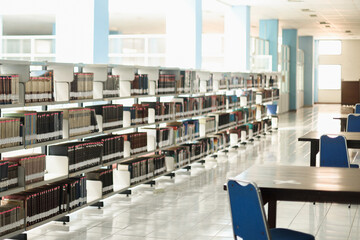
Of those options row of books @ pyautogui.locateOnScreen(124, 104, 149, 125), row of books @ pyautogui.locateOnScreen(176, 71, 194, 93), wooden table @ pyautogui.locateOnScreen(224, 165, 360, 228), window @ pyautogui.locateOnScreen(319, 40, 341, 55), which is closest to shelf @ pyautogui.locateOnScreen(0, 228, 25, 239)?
wooden table @ pyautogui.locateOnScreen(224, 165, 360, 228)

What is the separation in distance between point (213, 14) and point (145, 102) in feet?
34.9

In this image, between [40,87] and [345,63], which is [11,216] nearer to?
[40,87]

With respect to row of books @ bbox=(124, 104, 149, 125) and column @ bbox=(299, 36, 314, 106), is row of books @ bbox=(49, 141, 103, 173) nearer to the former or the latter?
row of books @ bbox=(124, 104, 149, 125)

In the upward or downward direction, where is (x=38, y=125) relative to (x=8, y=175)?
upward

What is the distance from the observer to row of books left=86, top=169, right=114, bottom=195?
5.63 meters

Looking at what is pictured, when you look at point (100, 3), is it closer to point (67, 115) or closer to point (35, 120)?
point (67, 115)

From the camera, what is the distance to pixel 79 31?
669 cm

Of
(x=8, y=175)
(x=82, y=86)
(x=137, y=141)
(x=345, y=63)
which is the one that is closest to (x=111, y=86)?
(x=82, y=86)

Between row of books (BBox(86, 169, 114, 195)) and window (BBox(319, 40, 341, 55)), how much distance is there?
24807mm

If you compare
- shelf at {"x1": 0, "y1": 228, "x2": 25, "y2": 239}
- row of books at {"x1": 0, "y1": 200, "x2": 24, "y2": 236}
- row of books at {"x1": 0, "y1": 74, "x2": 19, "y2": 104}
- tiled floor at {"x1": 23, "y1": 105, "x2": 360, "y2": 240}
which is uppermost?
row of books at {"x1": 0, "y1": 74, "x2": 19, "y2": 104}

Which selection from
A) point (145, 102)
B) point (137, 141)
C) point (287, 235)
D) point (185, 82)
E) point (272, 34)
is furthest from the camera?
point (272, 34)

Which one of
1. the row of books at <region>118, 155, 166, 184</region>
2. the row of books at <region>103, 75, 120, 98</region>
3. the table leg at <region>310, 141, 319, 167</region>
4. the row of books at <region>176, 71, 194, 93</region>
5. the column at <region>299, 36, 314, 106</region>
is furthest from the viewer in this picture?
the column at <region>299, 36, 314, 106</region>

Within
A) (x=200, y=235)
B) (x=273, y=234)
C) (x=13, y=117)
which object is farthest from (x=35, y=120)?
(x=273, y=234)

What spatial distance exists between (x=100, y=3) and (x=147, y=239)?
10.9 ft
